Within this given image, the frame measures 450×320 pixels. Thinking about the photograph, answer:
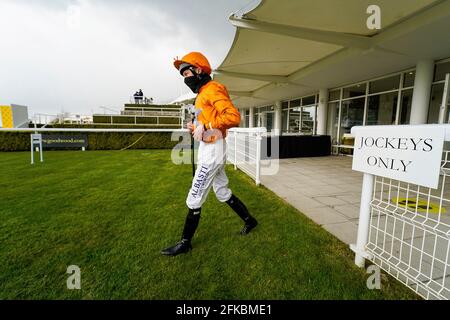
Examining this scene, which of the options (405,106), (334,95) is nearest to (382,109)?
(405,106)

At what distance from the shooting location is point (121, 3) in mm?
6520

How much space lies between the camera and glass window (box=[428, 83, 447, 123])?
24.5ft

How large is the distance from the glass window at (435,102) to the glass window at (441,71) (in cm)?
25

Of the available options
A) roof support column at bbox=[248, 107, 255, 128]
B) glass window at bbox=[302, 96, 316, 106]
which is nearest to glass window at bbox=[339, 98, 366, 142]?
glass window at bbox=[302, 96, 316, 106]

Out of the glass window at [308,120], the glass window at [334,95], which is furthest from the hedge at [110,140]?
the glass window at [334,95]

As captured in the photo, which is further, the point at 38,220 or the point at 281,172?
the point at 281,172

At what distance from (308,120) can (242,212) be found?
13.2 metres

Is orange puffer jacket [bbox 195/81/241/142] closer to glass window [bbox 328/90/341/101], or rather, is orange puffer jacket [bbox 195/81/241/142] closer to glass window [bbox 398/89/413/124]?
glass window [bbox 398/89/413/124]

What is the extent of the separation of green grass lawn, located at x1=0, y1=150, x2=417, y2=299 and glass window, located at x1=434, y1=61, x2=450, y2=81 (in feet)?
26.0

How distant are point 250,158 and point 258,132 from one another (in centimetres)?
123

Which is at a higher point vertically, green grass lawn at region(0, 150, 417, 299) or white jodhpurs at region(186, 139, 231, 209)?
white jodhpurs at region(186, 139, 231, 209)

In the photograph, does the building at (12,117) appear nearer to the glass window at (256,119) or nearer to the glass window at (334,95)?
the glass window at (256,119)

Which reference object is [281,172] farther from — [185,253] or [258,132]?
[185,253]

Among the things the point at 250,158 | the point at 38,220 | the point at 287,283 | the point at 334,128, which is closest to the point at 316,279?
the point at 287,283
